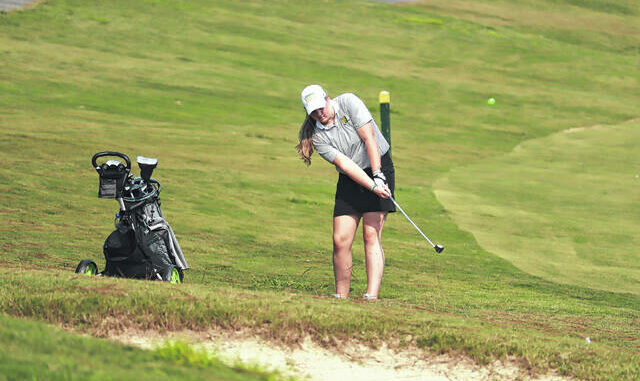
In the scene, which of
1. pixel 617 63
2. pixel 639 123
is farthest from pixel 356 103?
pixel 617 63

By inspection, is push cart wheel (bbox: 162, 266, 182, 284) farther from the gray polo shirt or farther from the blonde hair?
the gray polo shirt

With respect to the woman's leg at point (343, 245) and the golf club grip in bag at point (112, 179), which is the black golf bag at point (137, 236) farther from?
the woman's leg at point (343, 245)

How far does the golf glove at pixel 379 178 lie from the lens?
8.31 m

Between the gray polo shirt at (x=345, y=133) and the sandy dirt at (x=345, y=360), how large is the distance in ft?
7.23

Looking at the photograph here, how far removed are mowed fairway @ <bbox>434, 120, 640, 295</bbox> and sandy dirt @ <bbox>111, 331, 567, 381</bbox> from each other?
8.33 meters

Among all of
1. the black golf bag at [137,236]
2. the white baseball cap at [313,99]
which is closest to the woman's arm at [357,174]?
the white baseball cap at [313,99]

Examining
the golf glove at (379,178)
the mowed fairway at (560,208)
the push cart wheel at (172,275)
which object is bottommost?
the mowed fairway at (560,208)

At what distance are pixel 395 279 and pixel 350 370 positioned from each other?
21.0 feet

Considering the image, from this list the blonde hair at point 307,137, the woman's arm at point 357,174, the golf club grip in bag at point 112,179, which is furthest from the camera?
the golf club grip in bag at point 112,179

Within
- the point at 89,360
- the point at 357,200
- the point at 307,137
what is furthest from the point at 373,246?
the point at 89,360

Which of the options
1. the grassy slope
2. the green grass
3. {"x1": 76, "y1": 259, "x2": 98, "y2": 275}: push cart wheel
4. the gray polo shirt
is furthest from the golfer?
the green grass

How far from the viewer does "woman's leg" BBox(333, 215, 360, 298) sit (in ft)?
28.5

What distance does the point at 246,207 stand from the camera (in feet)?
63.6

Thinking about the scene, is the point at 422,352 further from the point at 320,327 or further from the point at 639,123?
the point at 639,123
